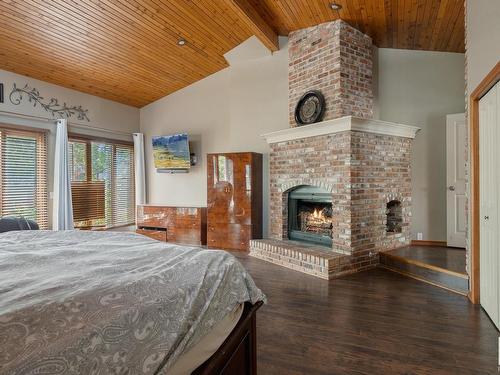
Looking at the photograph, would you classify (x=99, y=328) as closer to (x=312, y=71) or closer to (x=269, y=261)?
(x=269, y=261)

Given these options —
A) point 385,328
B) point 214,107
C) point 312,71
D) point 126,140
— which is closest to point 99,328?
point 385,328

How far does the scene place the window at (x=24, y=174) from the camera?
4.65m

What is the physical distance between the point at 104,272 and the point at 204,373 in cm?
53

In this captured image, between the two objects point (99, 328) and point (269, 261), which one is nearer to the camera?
point (99, 328)

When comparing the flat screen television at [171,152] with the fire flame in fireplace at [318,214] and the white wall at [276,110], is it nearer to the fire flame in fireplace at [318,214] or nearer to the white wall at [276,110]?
the white wall at [276,110]

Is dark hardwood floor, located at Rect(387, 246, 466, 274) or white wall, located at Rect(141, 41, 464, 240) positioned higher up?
white wall, located at Rect(141, 41, 464, 240)

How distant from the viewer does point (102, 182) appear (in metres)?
→ 6.16

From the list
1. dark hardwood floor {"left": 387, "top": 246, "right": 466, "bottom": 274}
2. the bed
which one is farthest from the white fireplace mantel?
the bed

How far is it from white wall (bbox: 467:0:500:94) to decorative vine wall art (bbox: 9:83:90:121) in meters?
5.81

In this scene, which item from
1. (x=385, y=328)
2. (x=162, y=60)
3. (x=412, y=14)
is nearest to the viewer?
(x=385, y=328)

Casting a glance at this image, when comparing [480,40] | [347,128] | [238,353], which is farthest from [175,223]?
[480,40]

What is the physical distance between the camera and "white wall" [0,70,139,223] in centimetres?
466

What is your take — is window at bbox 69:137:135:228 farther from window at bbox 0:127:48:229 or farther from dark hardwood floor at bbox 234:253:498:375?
dark hardwood floor at bbox 234:253:498:375

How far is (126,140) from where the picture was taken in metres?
6.70
